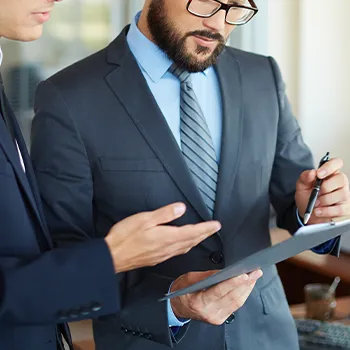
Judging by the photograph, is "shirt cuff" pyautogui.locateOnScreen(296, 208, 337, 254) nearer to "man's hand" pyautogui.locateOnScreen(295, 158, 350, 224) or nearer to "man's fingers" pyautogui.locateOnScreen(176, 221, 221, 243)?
"man's hand" pyautogui.locateOnScreen(295, 158, 350, 224)

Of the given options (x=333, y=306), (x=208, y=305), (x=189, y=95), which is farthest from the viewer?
(x=333, y=306)

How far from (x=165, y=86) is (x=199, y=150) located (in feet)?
0.60

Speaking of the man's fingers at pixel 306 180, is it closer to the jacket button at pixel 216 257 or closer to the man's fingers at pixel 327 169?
the man's fingers at pixel 327 169

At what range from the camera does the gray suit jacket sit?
5.02ft

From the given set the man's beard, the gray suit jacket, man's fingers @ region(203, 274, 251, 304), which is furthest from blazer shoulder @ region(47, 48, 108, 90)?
man's fingers @ region(203, 274, 251, 304)

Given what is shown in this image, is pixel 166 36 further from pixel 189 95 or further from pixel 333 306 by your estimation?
pixel 333 306

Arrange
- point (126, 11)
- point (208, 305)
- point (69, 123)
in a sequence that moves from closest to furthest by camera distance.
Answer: point (208, 305) < point (69, 123) < point (126, 11)

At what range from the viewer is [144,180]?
159 centimetres

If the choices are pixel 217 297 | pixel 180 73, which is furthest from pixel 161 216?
pixel 180 73

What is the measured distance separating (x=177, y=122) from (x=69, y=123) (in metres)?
0.27

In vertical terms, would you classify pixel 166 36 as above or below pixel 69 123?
above

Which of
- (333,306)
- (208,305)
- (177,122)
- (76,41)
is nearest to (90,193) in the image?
(177,122)

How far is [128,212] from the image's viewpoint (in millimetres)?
1599

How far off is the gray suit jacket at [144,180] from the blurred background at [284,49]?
176 centimetres
